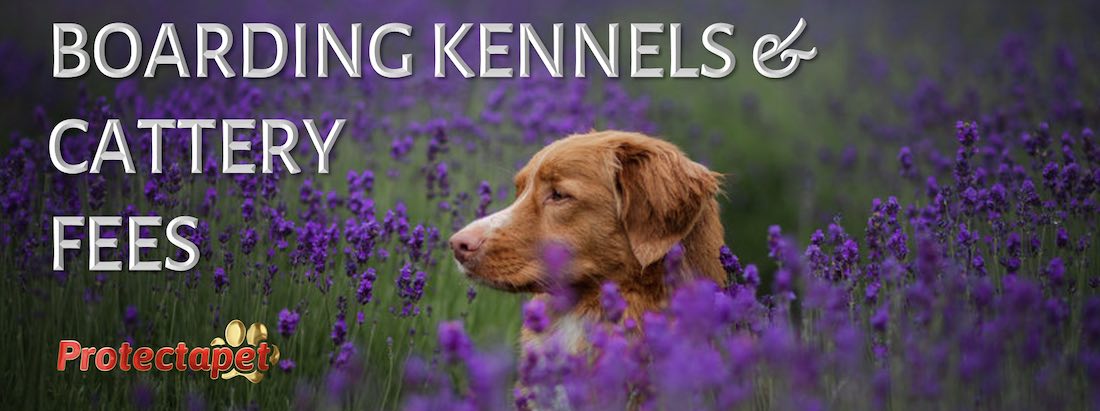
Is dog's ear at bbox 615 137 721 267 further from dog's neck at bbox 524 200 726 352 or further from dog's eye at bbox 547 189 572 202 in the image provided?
dog's eye at bbox 547 189 572 202

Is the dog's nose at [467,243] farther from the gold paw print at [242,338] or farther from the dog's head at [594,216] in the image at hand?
the gold paw print at [242,338]

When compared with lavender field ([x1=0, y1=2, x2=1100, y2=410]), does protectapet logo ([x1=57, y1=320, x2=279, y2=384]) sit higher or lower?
lower

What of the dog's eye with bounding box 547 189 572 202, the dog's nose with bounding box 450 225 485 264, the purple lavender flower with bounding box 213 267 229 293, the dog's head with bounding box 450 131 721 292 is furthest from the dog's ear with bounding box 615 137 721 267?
the purple lavender flower with bounding box 213 267 229 293

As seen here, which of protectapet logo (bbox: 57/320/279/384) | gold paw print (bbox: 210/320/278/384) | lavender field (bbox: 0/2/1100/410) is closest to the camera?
lavender field (bbox: 0/2/1100/410)

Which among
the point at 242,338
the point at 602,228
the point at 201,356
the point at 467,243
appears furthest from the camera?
→ the point at 242,338

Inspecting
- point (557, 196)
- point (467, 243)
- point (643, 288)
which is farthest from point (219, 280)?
point (643, 288)

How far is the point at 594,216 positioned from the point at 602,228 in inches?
2.2

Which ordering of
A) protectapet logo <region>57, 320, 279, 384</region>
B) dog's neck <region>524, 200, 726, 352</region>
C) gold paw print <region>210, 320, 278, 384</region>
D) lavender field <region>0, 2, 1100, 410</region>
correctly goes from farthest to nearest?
1. gold paw print <region>210, 320, 278, 384</region>
2. protectapet logo <region>57, 320, 279, 384</region>
3. dog's neck <region>524, 200, 726, 352</region>
4. lavender field <region>0, 2, 1100, 410</region>

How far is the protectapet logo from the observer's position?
4148 millimetres

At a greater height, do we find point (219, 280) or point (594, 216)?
point (594, 216)

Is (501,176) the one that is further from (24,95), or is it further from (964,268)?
(964,268)

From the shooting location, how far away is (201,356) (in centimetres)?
427

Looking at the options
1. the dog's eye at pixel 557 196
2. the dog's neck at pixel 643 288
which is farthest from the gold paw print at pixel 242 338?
the dog's eye at pixel 557 196

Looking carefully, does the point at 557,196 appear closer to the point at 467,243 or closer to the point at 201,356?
the point at 467,243
